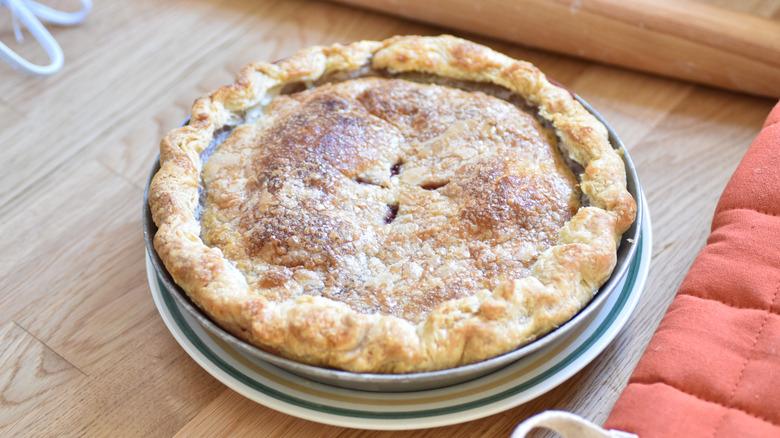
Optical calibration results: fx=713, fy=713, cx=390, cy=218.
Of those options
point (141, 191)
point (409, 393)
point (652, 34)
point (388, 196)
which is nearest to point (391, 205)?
point (388, 196)

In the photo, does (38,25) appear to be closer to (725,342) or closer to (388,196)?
(388,196)

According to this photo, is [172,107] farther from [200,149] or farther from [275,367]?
[275,367]


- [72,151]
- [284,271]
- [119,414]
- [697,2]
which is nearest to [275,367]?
[284,271]

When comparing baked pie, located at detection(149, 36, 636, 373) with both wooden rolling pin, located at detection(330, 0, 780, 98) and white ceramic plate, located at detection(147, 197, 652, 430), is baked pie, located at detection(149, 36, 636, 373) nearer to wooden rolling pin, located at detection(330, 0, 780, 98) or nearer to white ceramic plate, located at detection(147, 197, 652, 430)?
white ceramic plate, located at detection(147, 197, 652, 430)

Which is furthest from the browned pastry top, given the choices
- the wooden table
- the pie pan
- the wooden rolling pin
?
the wooden rolling pin

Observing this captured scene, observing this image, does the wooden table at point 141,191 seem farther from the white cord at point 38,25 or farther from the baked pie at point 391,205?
the baked pie at point 391,205

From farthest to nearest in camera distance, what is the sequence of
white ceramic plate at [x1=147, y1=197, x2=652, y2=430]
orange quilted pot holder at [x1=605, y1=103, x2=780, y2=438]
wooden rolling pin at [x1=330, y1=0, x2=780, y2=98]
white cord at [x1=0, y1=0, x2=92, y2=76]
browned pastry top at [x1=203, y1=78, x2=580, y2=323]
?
white cord at [x1=0, y1=0, x2=92, y2=76]
wooden rolling pin at [x1=330, y1=0, x2=780, y2=98]
browned pastry top at [x1=203, y1=78, x2=580, y2=323]
white ceramic plate at [x1=147, y1=197, x2=652, y2=430]
orange quilted pot holder at [x1=605, y1=103, x2=780, y2=438]
